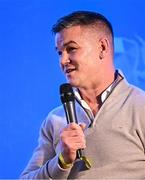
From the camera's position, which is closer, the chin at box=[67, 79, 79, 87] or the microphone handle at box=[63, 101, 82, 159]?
the microphone handle at box=[63, 101, 82, 159]

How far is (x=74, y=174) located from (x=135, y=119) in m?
0.24

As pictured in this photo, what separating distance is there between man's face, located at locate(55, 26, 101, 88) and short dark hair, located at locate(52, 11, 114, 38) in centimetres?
2

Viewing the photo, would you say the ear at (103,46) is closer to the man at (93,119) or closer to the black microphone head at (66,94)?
the man at (93,119)

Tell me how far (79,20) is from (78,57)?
0.43ft

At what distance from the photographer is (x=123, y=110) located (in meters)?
1.20

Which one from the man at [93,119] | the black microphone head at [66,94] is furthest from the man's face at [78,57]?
the black microphone head at [66,94]

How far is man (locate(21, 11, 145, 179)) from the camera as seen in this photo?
1.13 m

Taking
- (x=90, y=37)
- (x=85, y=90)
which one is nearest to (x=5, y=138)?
(x=85, y=90)

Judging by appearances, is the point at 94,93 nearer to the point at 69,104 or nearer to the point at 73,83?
the point at 73,83

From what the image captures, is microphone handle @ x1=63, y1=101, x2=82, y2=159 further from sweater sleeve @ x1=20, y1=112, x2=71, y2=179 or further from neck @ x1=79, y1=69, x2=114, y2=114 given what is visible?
neck @ x1=79, y1=69, x2=114, y2=114

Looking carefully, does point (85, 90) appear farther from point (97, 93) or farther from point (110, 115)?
point (110, 115)

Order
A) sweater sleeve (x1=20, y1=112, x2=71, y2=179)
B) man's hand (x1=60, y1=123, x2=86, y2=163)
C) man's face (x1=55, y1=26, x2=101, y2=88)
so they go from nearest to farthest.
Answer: man's hand (x1=60, y1=123, x2=86, y2=163) < sweater sleeve (x1=20, y1=112, x2=71, y2=179) < man's face (x1=55, y1=26, x2=101, y2=88)

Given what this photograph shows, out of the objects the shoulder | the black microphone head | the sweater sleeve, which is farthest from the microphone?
the shoulder

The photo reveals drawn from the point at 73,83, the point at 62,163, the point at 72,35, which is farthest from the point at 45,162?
the point at 72,35
